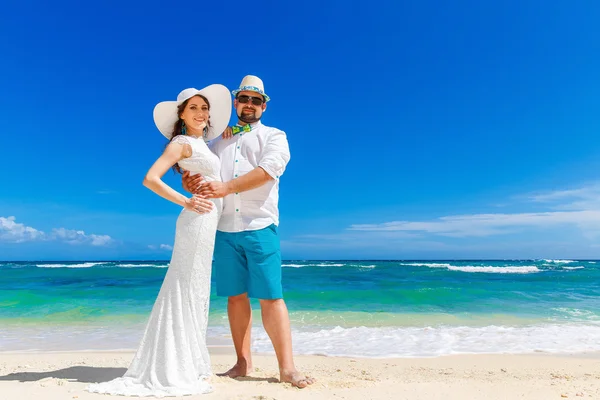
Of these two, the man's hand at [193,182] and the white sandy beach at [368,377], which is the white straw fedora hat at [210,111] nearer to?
the man's hand at [193,182]

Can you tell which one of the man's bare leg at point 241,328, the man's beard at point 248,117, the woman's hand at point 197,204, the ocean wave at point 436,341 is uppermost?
the man's beard at point 248,117

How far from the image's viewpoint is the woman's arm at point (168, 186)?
10.7ft

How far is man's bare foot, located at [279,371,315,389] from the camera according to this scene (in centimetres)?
342

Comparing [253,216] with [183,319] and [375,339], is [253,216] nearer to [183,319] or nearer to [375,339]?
[183,319]

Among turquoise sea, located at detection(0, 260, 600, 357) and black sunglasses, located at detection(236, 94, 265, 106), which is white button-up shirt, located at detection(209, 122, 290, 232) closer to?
black sunglasses, located at detection(236, 94, 265, 106)

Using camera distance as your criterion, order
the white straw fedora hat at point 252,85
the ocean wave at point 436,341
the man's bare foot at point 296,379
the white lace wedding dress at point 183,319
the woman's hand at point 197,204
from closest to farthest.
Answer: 1. the white lace wedding dress at point 183,319
2. the woman's hand at point 197,204
3. the man's bare foot at point 296,379
4. the white straw fedora hat at point 252,85
5. the ocean wave at point 436,341

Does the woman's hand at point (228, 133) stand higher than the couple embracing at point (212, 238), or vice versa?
the woman's hand at point (228, 133)

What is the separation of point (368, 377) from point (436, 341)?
2796 millimetres

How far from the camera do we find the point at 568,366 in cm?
515

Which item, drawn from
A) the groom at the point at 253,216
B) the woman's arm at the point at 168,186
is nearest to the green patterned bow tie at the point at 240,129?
the groom at the point at 253,216

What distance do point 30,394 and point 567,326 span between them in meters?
8.60

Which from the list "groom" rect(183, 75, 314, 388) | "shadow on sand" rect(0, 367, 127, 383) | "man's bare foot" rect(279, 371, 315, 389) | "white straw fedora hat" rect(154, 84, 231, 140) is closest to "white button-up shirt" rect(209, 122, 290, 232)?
"groom" rect(183, 75, 314, 388)

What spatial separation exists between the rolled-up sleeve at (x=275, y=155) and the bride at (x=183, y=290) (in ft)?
1.27

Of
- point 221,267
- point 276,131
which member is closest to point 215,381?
point 221,267
